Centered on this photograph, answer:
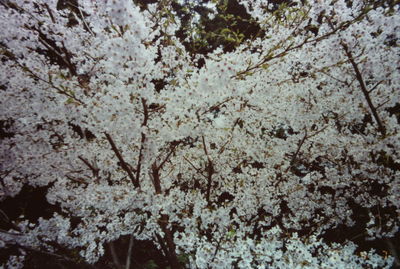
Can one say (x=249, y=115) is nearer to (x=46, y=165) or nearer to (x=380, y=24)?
(x=380, y=24)

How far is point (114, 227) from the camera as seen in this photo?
4195 mm

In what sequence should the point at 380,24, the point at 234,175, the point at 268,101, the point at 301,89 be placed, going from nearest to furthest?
the point at 380,24, the point at 301,89, the point at 268,101, the point at 234,175

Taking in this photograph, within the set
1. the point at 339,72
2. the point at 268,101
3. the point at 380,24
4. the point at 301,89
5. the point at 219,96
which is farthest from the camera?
the point at 268,101

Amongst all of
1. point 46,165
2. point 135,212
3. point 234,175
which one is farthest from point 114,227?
point 234,175

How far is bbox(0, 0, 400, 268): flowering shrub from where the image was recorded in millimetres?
3418

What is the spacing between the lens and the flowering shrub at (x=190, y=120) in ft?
11.2

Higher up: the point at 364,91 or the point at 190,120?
the point at 364,91

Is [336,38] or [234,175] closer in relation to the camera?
[336,38]

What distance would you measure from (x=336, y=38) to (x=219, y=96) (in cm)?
217

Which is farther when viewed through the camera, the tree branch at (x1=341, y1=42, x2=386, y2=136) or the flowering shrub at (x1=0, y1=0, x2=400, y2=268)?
the tree branch at (x1=341, y1=42, x2=386, y2=136)

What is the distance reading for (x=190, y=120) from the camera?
3.58 m

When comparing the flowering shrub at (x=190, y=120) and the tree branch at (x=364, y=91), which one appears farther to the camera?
the tree branch at (x=364, y=91)

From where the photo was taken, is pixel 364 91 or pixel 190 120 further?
pixel 364 91

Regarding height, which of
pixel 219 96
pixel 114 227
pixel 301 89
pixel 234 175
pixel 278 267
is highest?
pixel 301 89
